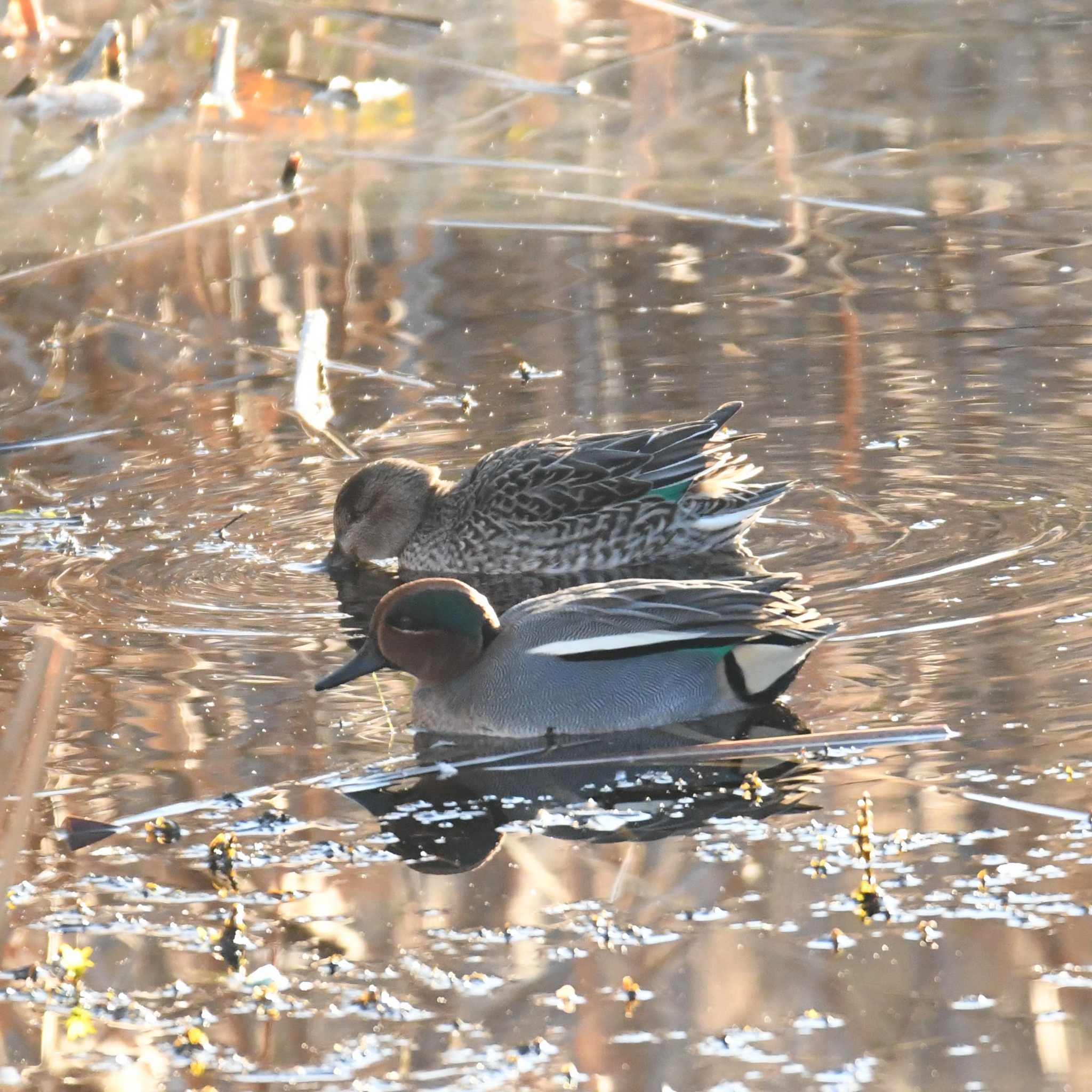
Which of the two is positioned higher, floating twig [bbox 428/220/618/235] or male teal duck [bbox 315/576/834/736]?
male teal duck [bbox 315/576/834/736]

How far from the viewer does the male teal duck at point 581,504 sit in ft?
26.0

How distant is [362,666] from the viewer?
6164 mm

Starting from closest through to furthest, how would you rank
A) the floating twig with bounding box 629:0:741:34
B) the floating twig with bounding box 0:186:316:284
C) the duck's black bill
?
the duck's black bill, the floating twig with bounding box 0:186:316:284, the floating twig with bounding box 629:0:741:34

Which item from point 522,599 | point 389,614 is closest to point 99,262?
point 522,599

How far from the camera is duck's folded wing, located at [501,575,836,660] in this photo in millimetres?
5859

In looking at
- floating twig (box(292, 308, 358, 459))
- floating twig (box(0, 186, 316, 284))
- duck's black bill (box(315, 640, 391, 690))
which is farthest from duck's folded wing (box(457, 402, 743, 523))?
floating twig (box(0, 186, 316, 284))

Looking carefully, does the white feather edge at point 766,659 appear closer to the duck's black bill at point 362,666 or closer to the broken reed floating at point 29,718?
the duck's black bill at point 362,666

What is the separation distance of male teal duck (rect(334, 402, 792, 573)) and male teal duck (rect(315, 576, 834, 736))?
6.04 ft

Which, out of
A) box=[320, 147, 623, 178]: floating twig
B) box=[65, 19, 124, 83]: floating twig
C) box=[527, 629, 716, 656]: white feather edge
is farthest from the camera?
box=[65, 19, 124, 83]: floating twig

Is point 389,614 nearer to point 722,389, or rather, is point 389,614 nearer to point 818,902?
point 818,902

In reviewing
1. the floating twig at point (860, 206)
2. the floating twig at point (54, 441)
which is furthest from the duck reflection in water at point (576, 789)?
the floating twig at point (860, 206)

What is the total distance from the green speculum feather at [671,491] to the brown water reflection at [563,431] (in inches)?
13.3

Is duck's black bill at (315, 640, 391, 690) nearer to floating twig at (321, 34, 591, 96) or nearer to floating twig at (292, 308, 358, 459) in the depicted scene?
A: floating twig at (292, 308, 358, 459)

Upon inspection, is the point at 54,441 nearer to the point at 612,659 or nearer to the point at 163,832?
the point at 612,659
